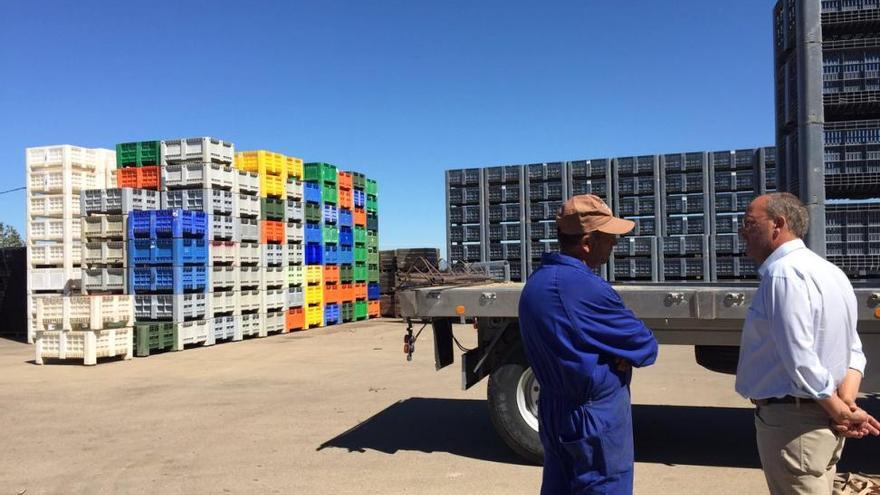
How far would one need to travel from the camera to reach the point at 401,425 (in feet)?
24.2

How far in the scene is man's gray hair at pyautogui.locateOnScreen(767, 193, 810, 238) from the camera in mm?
2936

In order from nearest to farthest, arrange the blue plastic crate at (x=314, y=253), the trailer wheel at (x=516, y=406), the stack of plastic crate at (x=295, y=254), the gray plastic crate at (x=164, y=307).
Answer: the trailer wheel at (x=516, y=406)
the gray plastic crate at (x=164, y=307)
the stack of plastic crate at (x=295, y=254)
the blue plastic crate at (x=314, y=253)

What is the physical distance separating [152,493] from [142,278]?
10.7m

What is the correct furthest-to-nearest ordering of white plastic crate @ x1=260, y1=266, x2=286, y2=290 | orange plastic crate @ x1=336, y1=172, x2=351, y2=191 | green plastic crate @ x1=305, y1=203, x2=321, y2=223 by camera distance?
1. orange plastic crate @ x1=336, y1=172, x2=351, y2=191
2. green plastic crate @ x1=305, y1=203, x2=321, y2=223
3. white plastic crate @ x1=260, y1=266, x2=286, y2=290

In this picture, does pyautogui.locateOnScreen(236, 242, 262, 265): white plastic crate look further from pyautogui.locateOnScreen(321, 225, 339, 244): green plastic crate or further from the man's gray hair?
the man's gray hair

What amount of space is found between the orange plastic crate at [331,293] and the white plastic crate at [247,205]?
3.93m

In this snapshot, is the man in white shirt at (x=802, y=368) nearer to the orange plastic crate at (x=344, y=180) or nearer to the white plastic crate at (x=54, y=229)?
the white plastic crate at (x=54, y=229)

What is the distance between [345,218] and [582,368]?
19.8 m

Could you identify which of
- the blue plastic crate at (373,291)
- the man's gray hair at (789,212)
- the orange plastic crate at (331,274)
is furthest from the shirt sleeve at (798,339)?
the blue plastic crate at (373,291)

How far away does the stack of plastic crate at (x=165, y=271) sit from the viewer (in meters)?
14.8

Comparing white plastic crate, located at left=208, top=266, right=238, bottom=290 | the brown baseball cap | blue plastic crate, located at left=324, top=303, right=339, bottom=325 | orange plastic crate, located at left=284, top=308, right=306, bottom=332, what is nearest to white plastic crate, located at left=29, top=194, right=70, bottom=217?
white plastic crate, located at left=208, top=266, right=238, bottom=290

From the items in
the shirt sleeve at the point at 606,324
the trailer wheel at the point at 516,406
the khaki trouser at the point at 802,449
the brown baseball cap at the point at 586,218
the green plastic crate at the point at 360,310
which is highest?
the brown baseball cap at the point at 586,218

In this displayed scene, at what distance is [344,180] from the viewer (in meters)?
21.7

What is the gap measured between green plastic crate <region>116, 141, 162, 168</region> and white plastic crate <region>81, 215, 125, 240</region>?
5.20 feet
